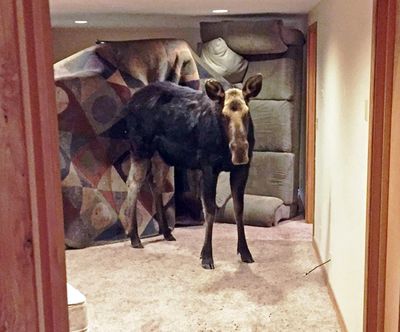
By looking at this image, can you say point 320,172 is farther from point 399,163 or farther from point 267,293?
point 399,163

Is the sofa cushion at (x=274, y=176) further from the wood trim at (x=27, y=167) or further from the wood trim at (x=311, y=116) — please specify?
the wood trim at (x=27, y=167)

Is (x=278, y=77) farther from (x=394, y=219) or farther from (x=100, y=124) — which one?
(x=394, y=219)

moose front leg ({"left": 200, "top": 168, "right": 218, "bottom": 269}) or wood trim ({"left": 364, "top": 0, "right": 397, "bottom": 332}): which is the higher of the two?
wood trim ({"left": 364, "top": 0, "right": 397, "bottom": 332})

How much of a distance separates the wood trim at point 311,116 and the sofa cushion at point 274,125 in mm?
344

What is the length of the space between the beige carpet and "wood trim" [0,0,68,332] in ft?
8.08

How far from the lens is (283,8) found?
529 centimetres

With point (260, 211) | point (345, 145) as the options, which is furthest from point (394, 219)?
point (260, 211)

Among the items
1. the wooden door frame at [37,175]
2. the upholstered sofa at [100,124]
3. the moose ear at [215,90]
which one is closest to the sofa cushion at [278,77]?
the upholstered sofa at [100,124]

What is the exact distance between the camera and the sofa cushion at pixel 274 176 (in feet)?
19.7

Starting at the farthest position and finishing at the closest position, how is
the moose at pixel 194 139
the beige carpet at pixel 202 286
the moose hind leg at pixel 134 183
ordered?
the moose hind leg at pixel 134 183 → the moose at pixel 194 139 → the beige carpet at pixel 202 286

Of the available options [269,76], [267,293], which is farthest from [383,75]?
[269,76]

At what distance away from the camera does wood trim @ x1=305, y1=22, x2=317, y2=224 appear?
5414 millimetres

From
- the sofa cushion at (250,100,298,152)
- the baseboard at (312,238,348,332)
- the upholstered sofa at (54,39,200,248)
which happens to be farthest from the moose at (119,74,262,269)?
the sofa cushion at (250,100,298,152)

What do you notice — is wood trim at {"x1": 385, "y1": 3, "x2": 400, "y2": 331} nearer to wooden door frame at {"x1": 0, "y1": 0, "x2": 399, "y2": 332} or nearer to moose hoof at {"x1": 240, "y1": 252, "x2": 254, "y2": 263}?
wooden door frame at {"x1": 0, "y1": 0, "x2": 399, "y2": 332}
